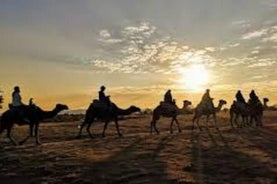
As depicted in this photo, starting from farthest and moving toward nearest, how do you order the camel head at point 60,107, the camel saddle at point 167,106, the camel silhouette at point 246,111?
the camel silhouette at point 246,111
the camel saddle at point 167,106
the camel head at point 60,107

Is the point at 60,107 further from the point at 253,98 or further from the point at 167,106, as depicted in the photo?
the point at 253,98

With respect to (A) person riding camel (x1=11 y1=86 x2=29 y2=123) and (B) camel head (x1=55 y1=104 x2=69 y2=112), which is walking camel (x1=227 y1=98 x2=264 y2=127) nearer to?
(B) camel head (x1=55 y1=104 x2=69 y2=112)

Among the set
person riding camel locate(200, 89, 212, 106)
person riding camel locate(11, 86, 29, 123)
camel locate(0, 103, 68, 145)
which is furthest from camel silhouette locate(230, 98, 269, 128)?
person riding camel locate(11, 86, 29, 123)

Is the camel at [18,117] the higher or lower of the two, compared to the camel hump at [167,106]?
lower

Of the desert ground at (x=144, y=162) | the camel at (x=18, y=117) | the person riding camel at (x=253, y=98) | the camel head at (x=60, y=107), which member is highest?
the person riding camel at (x=253, y=98)

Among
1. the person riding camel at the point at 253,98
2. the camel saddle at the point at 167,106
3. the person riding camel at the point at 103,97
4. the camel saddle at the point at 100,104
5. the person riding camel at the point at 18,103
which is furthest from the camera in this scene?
the person riding camel at the point at 253,98

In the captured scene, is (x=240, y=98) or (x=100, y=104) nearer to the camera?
(x=100, y=104)

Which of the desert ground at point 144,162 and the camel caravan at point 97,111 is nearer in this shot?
the desert ground at point 144,162

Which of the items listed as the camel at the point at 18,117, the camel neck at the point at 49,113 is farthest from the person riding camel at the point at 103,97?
the camel at the point at 18,117

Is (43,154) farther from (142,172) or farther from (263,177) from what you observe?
(263,177)

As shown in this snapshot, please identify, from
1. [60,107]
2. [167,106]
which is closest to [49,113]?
[60,107]

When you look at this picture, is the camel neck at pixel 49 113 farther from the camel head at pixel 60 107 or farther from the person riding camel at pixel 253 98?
the person riding camel at pixel 253 98

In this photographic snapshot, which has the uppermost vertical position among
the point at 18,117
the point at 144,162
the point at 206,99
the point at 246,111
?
the point at 206,99

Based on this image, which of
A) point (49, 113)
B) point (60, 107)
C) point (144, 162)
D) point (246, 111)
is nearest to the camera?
point (144, 162)
